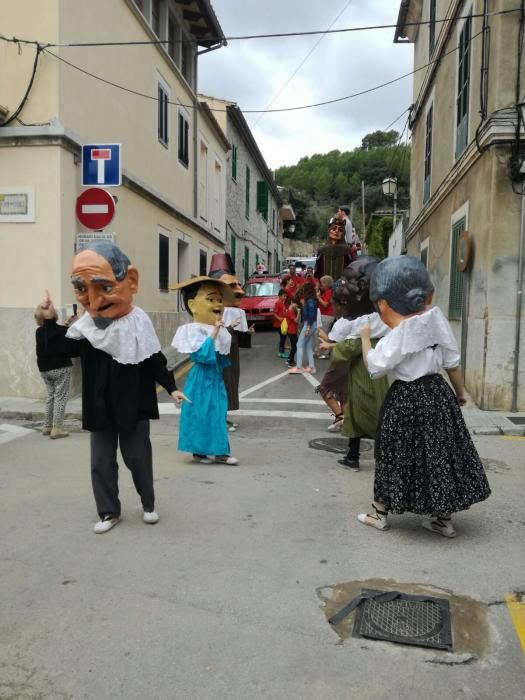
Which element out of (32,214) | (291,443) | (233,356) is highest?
(32,214)

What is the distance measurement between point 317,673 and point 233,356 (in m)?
5.06

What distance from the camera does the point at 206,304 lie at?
5.94 meters

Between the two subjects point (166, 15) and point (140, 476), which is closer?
point (140, 476)

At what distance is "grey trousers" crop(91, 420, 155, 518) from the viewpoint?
4.16m

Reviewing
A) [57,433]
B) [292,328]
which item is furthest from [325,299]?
[57,433]

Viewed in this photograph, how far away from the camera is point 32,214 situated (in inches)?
357

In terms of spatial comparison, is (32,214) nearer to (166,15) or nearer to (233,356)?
(233,356)

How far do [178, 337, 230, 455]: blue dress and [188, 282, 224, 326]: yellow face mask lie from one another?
0.83 feet

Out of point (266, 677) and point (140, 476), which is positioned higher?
point (140, 476)

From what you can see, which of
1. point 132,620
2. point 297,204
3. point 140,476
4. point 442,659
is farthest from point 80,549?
point 297,204

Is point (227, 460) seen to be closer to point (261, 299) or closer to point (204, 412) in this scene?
point (204, 412)

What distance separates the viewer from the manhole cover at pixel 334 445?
259 inches

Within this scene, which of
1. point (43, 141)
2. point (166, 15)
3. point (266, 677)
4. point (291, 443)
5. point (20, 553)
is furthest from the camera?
point (166, 15)

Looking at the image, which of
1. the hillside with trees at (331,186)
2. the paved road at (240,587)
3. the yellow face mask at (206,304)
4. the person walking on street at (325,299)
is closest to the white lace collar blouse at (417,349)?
the paved road at (240,587)
